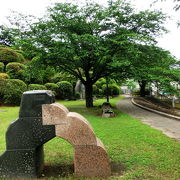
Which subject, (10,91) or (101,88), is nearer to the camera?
(10,91)

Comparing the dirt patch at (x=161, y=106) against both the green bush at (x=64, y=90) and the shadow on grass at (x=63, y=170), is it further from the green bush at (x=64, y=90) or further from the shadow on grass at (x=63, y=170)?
the green bush at (x=64, y=90)

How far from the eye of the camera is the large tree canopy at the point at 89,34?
1155cm

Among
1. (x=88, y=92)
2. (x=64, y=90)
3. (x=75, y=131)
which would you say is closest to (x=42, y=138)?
(x=75, y=131)

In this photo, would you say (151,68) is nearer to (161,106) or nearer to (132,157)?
(161,106)

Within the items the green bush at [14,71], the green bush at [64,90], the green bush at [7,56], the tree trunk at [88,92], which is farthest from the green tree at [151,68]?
the green bush at [7,56]

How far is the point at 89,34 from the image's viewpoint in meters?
12.1

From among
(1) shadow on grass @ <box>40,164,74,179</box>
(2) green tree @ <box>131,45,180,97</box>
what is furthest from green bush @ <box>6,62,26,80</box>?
(1) shadow on grass @ <box>40,164,74,179</box>

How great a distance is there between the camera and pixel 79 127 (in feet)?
11.5

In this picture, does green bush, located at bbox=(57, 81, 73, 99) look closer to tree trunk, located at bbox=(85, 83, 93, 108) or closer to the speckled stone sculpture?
tree trunk, located at bbox=(85, 83, 93, 108)

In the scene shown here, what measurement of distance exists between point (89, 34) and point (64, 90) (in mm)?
12930

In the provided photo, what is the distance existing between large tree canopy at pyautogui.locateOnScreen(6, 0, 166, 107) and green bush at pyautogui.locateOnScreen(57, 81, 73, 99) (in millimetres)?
9988

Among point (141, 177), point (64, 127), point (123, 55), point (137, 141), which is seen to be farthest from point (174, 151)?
point (123, 55)

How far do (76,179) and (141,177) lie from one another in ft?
→ 4.42

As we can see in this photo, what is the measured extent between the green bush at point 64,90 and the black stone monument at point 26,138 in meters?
20.1
